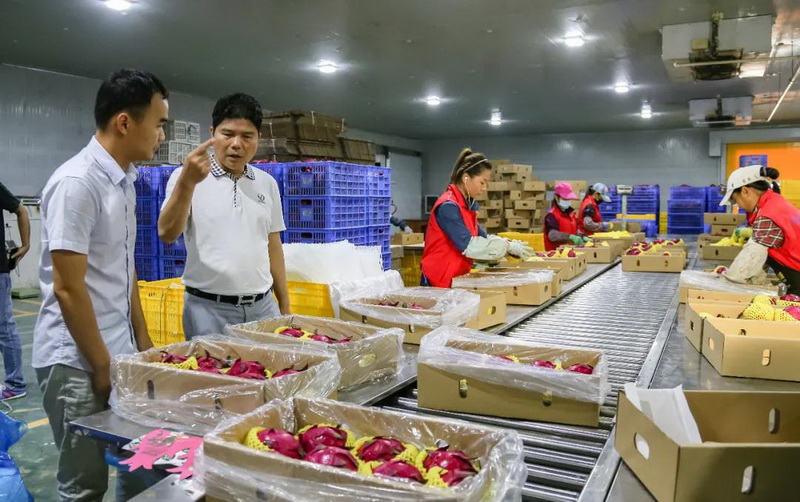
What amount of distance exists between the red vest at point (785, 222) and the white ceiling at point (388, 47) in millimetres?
3177

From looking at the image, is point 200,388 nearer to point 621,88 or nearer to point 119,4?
point 119,4

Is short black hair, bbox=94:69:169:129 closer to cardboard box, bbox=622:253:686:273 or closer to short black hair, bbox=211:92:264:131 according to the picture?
short black hair, bbox=211:92:264:131

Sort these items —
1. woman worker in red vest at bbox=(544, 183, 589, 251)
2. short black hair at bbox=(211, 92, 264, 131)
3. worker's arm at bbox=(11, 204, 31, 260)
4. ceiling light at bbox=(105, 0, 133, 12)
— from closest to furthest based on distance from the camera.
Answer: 1. short black hair at bbox=(211, 92, 264, 131)
2. worker's arm at bbox=(11, 204, 31, 260)
3. ceiling light at bbox=(105, 0, 133, 12)
4. woman worker in red vest at bbox=(544, 183, 589, 251)

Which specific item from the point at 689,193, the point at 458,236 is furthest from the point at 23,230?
the point at 689,193

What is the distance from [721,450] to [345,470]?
0.62 metres

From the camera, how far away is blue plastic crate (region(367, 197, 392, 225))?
185 inches

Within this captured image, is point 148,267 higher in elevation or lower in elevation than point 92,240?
lower

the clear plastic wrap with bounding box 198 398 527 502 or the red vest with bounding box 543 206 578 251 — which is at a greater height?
the red vest with bounding box 543 206 578 251

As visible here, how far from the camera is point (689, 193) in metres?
12.7

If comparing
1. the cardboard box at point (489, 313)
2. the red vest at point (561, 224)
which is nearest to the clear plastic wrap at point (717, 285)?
the cardboard box at point (489, 313)

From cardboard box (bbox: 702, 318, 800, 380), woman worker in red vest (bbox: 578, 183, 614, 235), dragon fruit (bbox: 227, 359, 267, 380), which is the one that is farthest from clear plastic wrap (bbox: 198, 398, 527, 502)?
woman worker in red vest (bbox: 578, 183, 614, 235)

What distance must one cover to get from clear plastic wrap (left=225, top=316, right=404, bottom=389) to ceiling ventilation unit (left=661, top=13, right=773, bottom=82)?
5.39 metres

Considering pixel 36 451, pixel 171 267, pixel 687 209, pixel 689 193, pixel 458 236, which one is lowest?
pixel 36 451

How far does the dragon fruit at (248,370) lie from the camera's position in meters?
1.51
